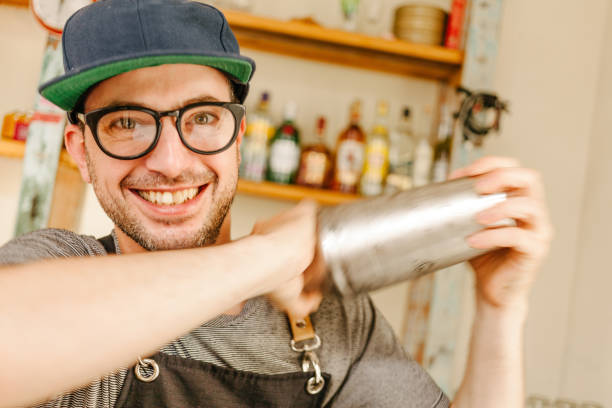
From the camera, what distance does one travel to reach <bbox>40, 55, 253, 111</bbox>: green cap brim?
31.7 inches

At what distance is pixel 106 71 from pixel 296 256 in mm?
443

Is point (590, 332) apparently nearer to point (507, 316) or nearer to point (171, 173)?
point (507, 316)

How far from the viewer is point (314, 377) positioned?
941mm

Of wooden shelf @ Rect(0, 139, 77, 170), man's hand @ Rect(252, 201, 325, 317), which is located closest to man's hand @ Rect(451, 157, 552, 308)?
man's hand @ Rect(252, 201, 325, 317)

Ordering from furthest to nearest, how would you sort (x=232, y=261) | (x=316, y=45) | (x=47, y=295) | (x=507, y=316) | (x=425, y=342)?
(x=316, y=45)
(x=425, y=342)
(x=507, y=316)
(x=232, y=261)
(x=47, y=295)

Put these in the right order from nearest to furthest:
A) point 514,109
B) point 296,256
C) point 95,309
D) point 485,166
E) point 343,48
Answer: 1. point 95,309
2. point 296,256
3. point 485,166
4. point 343,48
5. point 514,109

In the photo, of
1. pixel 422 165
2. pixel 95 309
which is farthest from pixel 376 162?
pixel 95 309

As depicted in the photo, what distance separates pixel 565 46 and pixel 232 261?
212 cm

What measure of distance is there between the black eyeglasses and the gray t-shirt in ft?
0.59

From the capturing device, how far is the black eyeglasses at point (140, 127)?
0.90 metres

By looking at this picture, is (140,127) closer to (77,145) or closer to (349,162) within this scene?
(77,145)

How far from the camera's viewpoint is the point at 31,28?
203 cm

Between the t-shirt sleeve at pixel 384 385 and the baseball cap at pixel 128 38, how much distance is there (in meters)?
0.60

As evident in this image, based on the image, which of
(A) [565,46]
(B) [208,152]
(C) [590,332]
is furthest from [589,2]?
(B) [208,152]
